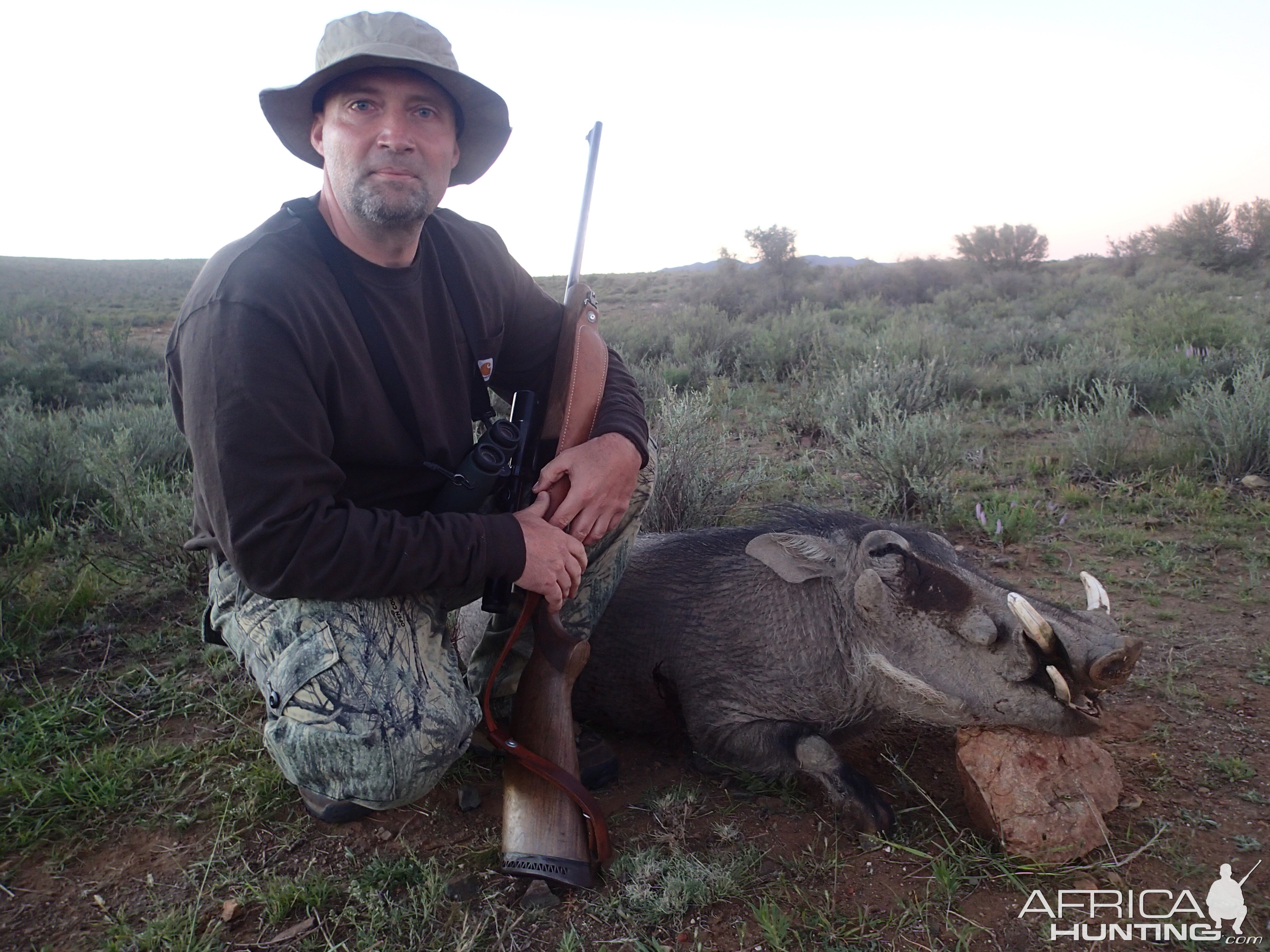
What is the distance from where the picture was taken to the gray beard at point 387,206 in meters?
2.49

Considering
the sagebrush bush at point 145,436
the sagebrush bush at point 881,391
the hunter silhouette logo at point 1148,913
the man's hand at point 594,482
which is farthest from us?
the sagebrush bush at point 881,391

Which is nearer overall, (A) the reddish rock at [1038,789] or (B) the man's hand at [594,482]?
(A) the reddish rock at [1038,789]

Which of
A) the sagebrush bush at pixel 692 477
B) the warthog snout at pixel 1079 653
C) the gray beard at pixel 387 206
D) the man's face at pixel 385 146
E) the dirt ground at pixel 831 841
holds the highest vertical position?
the man's face at pixel 385 146

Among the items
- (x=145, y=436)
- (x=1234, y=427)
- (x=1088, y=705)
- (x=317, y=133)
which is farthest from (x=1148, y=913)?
(x=145, y=436)

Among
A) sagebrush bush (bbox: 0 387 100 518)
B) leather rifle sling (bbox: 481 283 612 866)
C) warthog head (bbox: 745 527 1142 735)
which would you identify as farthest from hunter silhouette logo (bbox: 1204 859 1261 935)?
sagebrush bush (bbox: 0 387 100 518)

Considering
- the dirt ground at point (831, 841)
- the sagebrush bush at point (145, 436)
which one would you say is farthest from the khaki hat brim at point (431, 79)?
the sagebrush bush at point (145, 436)

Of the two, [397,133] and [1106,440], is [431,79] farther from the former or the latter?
[1106,440]

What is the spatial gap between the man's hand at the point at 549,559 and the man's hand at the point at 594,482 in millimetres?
84

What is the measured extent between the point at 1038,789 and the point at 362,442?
2.21 m

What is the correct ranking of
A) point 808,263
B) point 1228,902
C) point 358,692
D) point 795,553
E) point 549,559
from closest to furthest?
point 1228,902, point 358,692, point 549,559, point 795,553, point 808,263

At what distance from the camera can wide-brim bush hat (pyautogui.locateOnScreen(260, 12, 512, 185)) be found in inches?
97.5

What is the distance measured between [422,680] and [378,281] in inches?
48.4

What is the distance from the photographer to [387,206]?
8.16 feet

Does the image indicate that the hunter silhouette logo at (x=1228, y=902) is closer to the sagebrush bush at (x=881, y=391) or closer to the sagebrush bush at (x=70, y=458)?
the sagebrush bush at (x=881, y=391)
